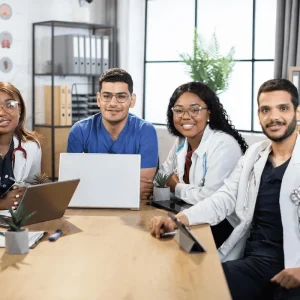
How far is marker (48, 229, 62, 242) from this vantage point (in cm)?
215

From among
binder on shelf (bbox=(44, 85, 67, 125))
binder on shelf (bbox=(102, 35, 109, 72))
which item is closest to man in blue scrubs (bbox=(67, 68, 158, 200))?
binder on shelf (bbox=(44, 85, 67, 125))

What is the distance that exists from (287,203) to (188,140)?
0.83m

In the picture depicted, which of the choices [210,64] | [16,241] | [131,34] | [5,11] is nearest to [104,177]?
[16,241]

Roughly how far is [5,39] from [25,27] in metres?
0.27

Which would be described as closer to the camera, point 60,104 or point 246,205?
point 246,205

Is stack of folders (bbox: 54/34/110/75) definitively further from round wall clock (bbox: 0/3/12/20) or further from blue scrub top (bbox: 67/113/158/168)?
blue scrub top (bbox: 67/113/158/168)

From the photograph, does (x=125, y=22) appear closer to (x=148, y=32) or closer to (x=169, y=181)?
(x=148, y=32)

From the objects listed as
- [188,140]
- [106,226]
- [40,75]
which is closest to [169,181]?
[188,140]

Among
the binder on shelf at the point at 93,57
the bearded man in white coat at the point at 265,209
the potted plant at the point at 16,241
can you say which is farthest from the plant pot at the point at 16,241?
the binder on shelf at the point at 93,57

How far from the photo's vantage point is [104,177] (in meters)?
2.65

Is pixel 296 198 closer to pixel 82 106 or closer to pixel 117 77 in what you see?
pixel 117 77

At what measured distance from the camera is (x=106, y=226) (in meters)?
2.38

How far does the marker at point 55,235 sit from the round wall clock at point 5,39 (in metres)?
3.98

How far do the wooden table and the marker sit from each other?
2 cm
